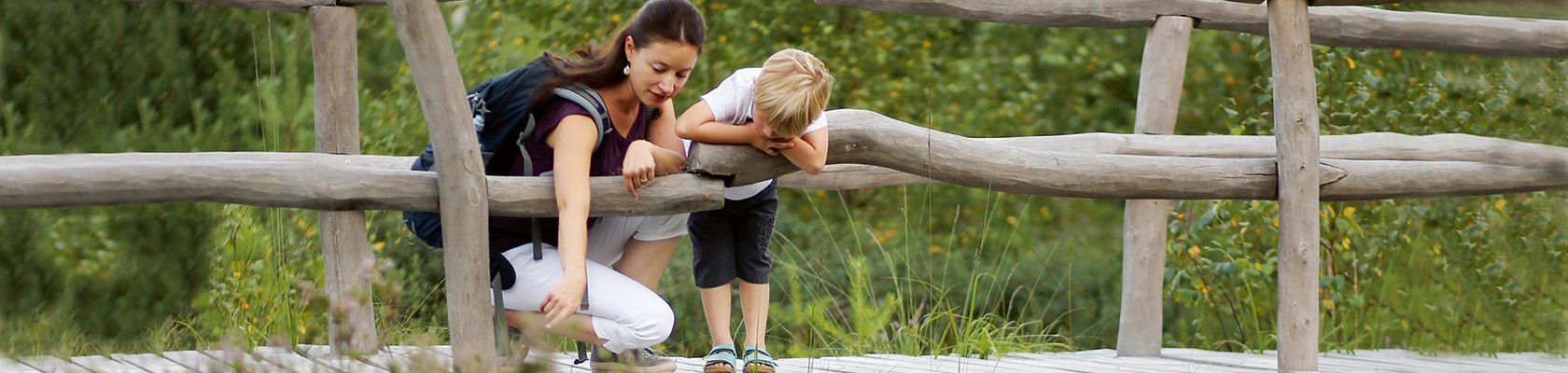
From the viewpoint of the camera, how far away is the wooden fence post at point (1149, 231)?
4930 mm

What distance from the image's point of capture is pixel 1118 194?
12.7 ft

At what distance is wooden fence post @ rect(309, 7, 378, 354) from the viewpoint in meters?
4.41

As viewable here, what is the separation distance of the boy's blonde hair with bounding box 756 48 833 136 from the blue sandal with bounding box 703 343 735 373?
0.58 meters

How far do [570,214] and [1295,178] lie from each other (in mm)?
1861

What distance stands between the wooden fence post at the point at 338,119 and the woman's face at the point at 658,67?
61.0 inches

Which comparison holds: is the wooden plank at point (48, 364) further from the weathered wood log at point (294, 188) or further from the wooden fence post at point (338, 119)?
the weathered wood log at point (294, 188)

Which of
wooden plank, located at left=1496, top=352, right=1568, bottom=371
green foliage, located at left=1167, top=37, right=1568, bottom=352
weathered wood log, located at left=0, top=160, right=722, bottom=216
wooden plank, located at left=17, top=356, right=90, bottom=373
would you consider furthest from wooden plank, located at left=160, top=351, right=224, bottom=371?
wooden plank, located at left=1496, top=352, right=1568, bottom=371

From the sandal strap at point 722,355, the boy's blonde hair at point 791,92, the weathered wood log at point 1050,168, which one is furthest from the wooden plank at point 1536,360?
the boy's blonde hair at point 791,92

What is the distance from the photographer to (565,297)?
2.93 m

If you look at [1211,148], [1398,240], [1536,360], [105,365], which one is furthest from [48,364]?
[1398,240]

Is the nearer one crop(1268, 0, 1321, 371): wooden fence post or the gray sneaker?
the gray sneaker

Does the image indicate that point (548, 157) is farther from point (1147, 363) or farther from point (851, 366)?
point (1147, 363)

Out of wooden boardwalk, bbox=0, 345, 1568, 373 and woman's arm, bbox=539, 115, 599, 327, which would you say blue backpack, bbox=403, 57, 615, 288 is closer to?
woman's arm, bbox=539, 115, 599, 327

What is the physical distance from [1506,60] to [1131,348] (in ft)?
5.12
